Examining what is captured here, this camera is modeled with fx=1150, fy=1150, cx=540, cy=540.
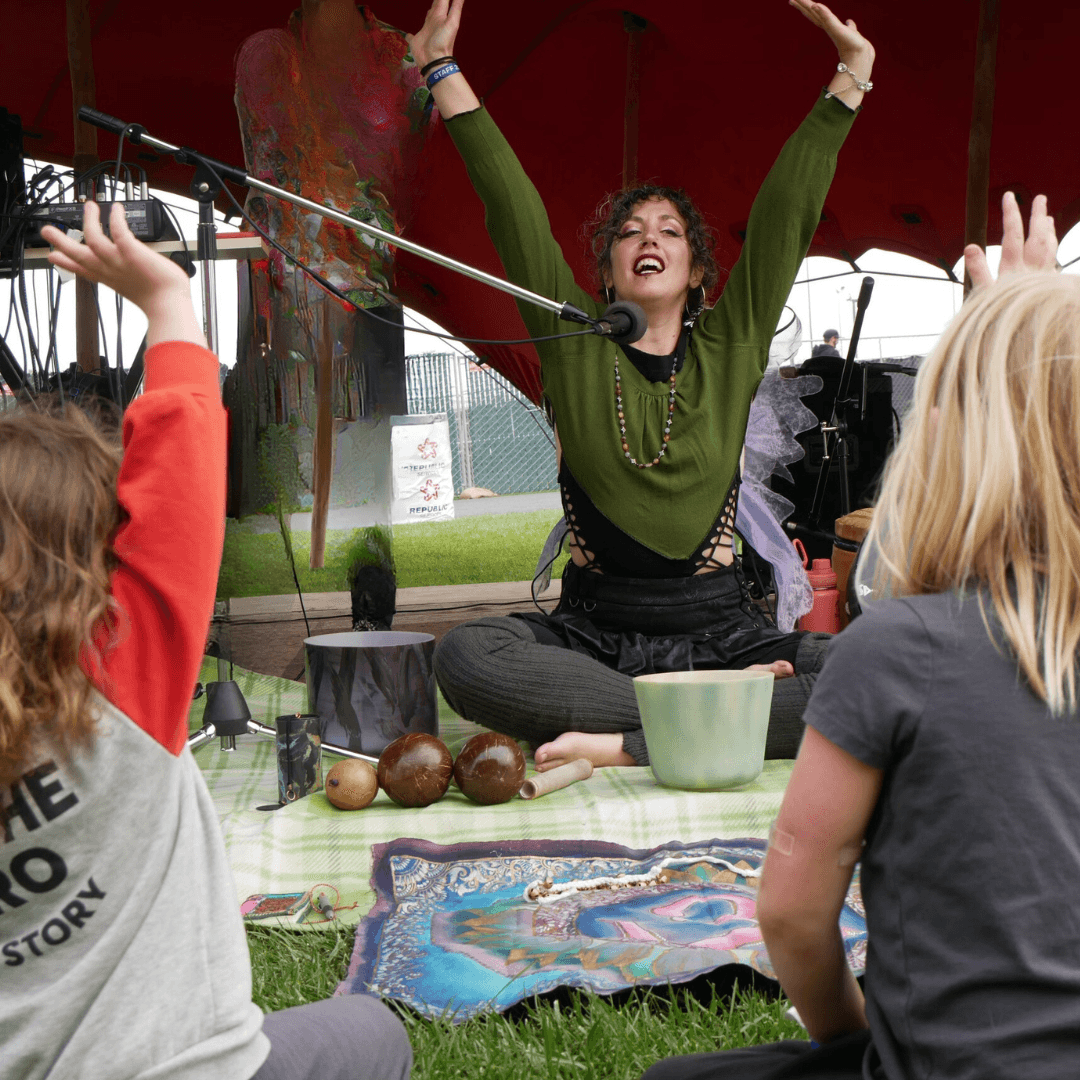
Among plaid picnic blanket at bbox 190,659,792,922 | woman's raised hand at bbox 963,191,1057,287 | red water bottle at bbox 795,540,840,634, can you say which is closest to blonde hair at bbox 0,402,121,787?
woman's raised hand at bbox 963,191,1057,287

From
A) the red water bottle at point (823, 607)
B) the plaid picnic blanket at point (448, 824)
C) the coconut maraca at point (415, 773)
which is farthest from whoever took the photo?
the red water bottle at point (823, 607)

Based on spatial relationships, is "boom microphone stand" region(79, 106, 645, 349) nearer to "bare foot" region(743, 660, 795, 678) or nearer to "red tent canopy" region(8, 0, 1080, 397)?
"bare foot" region(743, 660, 795, 678)

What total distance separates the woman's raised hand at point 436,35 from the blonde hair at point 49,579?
1528mm

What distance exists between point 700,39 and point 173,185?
2049 mm

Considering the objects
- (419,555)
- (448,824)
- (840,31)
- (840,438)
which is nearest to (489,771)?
(448,824)

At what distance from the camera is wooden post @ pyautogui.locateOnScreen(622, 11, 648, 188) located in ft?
12.2

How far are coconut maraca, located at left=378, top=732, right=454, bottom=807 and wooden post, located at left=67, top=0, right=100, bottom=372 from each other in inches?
57.5

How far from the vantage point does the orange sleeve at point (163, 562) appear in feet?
2.29

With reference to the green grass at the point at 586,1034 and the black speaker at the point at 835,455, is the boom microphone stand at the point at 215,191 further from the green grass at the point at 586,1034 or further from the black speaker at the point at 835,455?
the black speaker at the point at 835,455

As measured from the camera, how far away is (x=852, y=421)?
4020mm

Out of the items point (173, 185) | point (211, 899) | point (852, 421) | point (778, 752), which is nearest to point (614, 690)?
point (778, 752)

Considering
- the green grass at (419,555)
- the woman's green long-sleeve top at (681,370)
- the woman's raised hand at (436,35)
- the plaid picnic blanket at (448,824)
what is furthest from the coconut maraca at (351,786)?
the woman's raised hand at (436,35)

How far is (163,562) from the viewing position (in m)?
0.72

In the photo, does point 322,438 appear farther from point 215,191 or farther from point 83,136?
point 215,191
